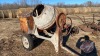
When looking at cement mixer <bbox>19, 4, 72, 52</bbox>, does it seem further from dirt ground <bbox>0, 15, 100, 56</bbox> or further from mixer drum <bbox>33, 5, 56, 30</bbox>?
dirt ground <bbox>0, 15, 100, 56</bbox>

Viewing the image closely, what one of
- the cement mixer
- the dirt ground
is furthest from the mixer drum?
the dirt ground

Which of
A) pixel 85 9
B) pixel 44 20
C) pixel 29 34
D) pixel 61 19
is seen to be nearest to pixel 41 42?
pixel 29 34

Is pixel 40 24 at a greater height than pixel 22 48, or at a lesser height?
greater

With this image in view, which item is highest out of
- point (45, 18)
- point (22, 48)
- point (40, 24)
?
point (45, 18)

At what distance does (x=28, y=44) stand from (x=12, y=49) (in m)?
0.76

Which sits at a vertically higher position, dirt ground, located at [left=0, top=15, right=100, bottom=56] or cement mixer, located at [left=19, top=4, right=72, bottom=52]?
cement mixer, located at [left=19, top=4, right=72, bottom=52]

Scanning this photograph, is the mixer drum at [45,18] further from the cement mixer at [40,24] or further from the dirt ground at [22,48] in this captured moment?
the dirt ground at [22,48]

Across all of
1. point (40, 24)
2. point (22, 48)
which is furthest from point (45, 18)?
point (22, 48)

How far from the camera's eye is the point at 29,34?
884 cm

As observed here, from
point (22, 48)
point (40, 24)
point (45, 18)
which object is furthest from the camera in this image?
point (22, 48)

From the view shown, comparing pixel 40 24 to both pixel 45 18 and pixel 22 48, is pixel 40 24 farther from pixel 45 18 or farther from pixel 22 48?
pixel 22 48

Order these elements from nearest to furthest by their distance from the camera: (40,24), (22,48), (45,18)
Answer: (45,18) < (40,24) < (22,48)

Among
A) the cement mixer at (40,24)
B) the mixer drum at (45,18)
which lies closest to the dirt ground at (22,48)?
the cement mixer at (40,24)

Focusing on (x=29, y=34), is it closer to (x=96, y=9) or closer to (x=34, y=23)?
(x=34, y=23)
